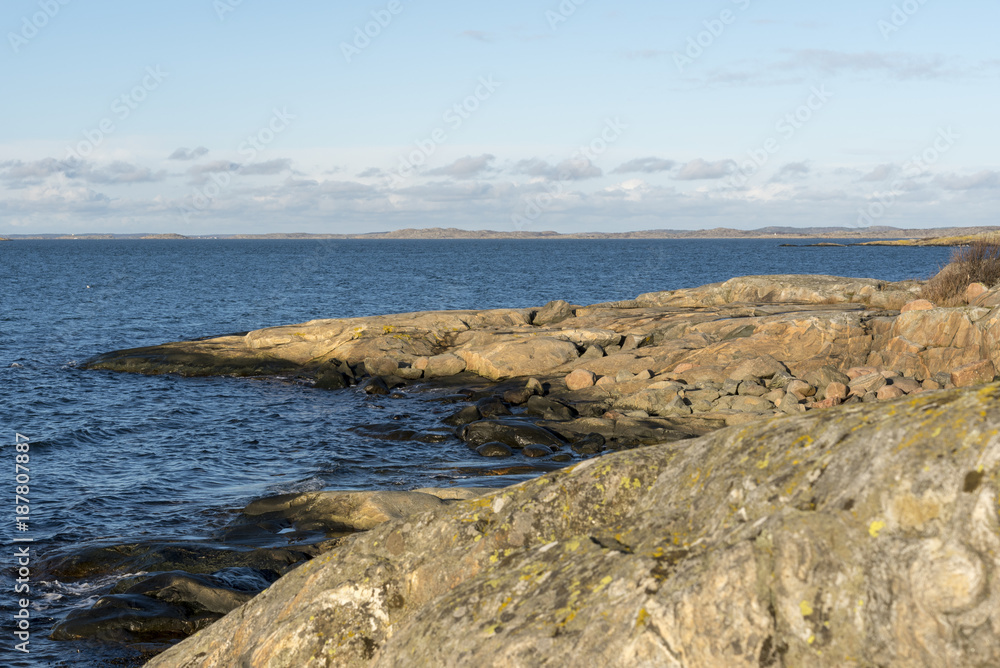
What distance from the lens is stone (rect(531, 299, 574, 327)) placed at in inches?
1385

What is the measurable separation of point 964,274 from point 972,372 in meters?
8.33

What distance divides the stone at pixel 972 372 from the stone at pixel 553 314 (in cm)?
1710

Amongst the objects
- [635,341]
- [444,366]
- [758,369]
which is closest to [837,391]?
[758,369]

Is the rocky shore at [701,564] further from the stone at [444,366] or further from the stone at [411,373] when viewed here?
the stone at [411,373]

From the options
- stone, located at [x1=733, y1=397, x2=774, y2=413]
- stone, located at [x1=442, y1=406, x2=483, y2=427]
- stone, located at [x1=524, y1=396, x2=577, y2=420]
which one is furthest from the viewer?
stone, located at [x1=442, y1=406, x2=483, y2=427]

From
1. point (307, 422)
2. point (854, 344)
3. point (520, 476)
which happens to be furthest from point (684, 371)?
point (307, 422)

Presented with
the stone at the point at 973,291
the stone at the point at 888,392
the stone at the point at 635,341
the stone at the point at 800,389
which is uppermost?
the stone at the point at 973,291

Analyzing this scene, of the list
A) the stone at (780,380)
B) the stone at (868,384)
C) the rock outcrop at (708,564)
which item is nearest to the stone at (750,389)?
the stone at (780,380)

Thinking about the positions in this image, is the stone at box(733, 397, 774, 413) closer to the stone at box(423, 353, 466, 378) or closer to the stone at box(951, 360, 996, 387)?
the stone at box(951, 360, 996, 387)

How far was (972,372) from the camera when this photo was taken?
20781mm

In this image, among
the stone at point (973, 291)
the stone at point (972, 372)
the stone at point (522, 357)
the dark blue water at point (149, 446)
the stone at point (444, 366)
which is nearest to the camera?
the dark blue water at point (149, 446)

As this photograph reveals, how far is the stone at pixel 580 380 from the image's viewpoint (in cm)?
2636

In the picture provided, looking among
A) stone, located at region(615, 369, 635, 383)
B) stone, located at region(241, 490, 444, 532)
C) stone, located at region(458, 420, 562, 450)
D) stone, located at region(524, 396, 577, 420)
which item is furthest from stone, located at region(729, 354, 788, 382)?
stone, located at region(241, 490, 444, 532)

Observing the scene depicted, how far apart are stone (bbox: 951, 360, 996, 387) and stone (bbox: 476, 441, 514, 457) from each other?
1218 centimetres
